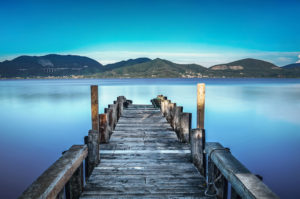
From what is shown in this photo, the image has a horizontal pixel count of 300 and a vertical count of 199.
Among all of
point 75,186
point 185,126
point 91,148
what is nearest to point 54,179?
point 75,186

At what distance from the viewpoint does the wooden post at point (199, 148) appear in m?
4.02

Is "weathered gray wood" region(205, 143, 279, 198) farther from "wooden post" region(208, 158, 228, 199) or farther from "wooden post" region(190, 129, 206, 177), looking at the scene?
"wooden post" region(190, 129, 206, 177)

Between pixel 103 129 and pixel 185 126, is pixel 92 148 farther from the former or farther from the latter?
pixel 185 126

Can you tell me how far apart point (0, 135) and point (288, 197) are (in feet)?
48.2

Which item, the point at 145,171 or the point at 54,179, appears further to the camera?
the point at 145,171

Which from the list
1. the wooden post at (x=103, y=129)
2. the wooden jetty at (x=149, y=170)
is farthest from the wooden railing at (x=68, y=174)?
the wooden post at (x=103, y=129)

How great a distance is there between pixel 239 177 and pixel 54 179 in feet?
6.87

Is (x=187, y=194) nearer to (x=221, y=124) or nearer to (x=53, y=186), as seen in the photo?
(x=53, y=186)

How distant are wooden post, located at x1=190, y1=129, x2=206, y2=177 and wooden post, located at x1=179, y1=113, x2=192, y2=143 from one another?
4.55 ft

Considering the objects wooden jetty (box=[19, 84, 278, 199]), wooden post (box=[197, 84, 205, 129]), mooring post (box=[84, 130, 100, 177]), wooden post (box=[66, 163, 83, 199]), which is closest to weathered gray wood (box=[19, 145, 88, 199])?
wooden jetty (box=[19, 84, 278, 199])

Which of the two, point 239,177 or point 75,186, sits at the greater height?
point 239,177

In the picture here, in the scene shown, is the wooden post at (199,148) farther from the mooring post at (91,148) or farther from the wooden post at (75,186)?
the wooden post at (75,186)

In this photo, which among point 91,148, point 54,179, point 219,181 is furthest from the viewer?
point 91,148

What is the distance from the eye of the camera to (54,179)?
2311 millimetres
